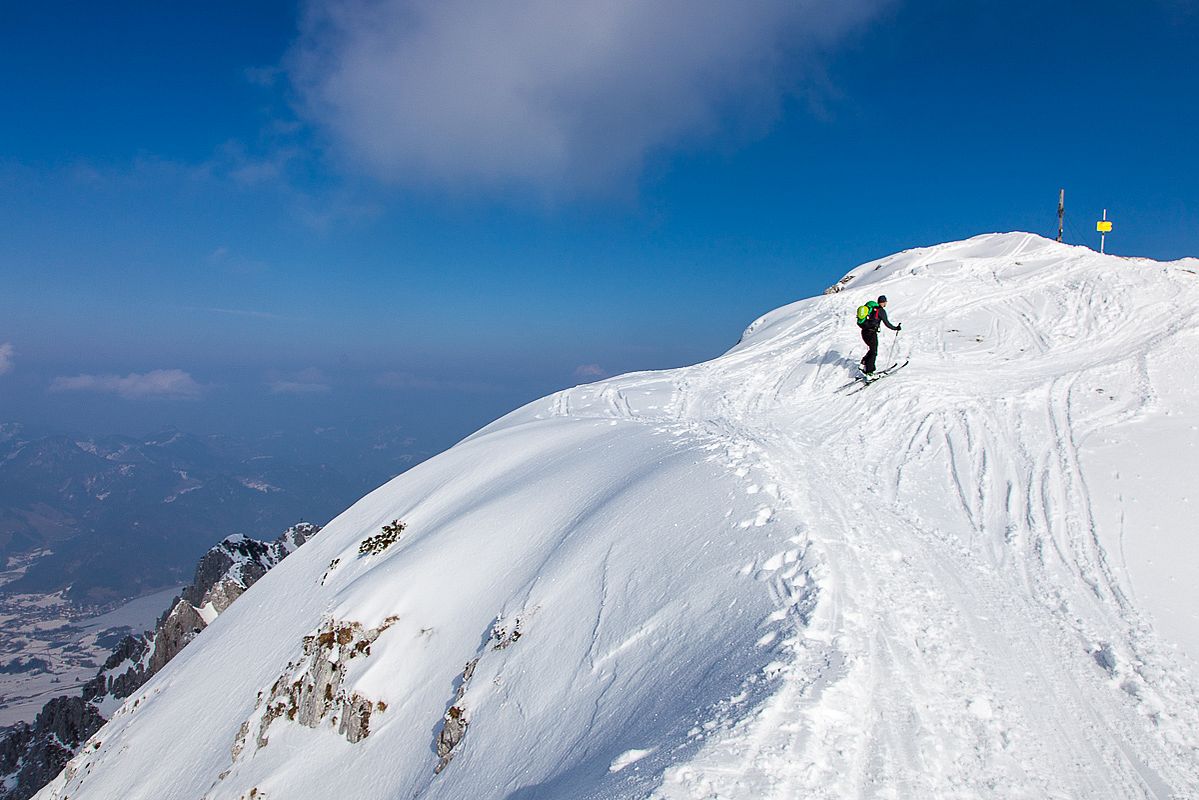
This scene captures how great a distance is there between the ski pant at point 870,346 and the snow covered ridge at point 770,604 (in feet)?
3.40

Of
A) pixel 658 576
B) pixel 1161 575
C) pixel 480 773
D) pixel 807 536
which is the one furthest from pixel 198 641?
pixel 1161 575

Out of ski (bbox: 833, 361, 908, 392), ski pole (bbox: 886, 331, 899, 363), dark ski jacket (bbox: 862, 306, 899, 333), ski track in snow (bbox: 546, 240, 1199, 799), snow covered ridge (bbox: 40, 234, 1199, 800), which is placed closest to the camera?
ski track in snow (bbox: 546, 240, 1199, 799)

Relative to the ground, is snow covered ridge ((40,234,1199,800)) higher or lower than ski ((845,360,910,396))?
lower

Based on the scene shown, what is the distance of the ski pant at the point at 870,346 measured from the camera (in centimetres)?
1662

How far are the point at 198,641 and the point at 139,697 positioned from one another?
7.60ft

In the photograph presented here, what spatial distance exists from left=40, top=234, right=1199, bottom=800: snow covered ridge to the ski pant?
1.04m

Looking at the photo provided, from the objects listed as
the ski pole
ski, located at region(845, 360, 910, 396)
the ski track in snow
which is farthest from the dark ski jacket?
the ski track in snow

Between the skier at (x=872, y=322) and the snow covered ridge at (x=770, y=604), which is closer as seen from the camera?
the snow covered ridge at (x=770, y=604)

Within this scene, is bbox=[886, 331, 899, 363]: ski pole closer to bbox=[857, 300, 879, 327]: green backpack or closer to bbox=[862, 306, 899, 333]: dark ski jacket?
bbox=[862, 306, 899, 333]: dark ski jacket

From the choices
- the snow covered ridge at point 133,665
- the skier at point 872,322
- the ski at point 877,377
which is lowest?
the snow covered ridge at point 133,665

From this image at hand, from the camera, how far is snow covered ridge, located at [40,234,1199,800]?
209 inches

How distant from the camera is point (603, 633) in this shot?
8.83 m

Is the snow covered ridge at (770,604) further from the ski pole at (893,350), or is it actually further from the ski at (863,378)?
the ski at (863,378)

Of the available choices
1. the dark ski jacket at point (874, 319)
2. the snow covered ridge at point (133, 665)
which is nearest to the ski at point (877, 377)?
the dark ski jacket at point (874, 319)
